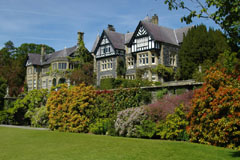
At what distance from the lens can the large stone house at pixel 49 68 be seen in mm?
47812

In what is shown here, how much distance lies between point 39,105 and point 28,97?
4.40ft

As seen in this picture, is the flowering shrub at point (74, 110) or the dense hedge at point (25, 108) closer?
the flowering shrub at point (74, 110)

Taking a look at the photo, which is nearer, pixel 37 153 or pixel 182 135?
pixel 37 153

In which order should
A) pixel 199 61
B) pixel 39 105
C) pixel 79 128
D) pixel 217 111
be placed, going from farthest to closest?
pixel 199 61 < pixel 39 105 < pixel 79 128 < pixel 217 111

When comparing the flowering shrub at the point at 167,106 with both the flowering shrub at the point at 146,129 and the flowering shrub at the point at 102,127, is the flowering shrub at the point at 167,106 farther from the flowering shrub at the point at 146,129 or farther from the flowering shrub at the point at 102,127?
the flowering shrub at the point at 102,127

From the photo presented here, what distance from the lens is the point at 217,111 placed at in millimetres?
10500

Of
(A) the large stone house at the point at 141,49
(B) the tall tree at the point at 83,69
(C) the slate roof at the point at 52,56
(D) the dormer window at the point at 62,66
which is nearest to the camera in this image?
(A) the large stone house at the point at 141,49

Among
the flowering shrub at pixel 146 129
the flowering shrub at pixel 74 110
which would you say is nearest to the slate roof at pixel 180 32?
the flowering shrub at pixel 74 110

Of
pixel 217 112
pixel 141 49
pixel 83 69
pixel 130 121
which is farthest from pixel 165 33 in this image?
pixel 217 112

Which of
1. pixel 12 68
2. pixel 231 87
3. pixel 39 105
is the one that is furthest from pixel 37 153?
pixel 12 68

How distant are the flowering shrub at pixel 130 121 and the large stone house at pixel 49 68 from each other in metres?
31.2

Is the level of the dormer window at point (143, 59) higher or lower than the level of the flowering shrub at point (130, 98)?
higher

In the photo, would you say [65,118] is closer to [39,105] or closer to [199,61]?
[39,105]

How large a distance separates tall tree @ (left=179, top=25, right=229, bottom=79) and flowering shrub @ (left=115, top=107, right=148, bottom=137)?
672 inches
